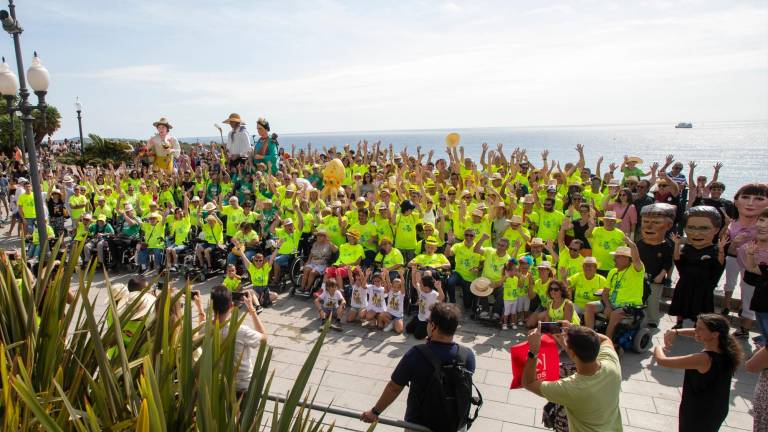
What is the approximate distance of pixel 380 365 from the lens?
255 inches

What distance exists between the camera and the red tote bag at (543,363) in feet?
11.2

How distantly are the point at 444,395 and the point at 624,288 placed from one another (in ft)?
14.0

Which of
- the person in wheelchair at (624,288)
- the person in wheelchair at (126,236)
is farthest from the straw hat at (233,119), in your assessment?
the person in wheelchair at (624,288)

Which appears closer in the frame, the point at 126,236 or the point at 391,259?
the point at 391,259

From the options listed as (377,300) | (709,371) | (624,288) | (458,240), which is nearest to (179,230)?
(377,300)

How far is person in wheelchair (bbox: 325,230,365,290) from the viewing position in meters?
8.41

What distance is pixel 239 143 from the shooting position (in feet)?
45.0

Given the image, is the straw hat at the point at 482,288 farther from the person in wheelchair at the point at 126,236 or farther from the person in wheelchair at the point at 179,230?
the person in wheelchair at the point at 126,236

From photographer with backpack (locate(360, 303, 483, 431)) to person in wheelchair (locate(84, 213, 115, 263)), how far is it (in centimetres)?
933

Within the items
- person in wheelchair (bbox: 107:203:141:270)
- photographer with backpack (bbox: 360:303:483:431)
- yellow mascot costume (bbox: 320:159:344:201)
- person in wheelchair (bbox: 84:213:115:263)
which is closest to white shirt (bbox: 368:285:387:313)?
photographer with backpack (bbox: 360:303:483:431)

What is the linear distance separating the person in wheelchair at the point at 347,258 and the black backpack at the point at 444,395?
509cm

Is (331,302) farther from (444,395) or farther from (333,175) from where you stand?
(333,175)

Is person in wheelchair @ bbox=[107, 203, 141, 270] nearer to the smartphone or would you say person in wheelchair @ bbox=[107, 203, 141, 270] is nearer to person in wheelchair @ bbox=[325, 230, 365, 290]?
person in wheelchair @ bbox=[325, 230, 365, 290]

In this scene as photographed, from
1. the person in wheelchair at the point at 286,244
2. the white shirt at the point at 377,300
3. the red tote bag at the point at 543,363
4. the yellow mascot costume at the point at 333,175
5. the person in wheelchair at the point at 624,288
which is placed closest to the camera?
the red tote bag at the point at 543,363
